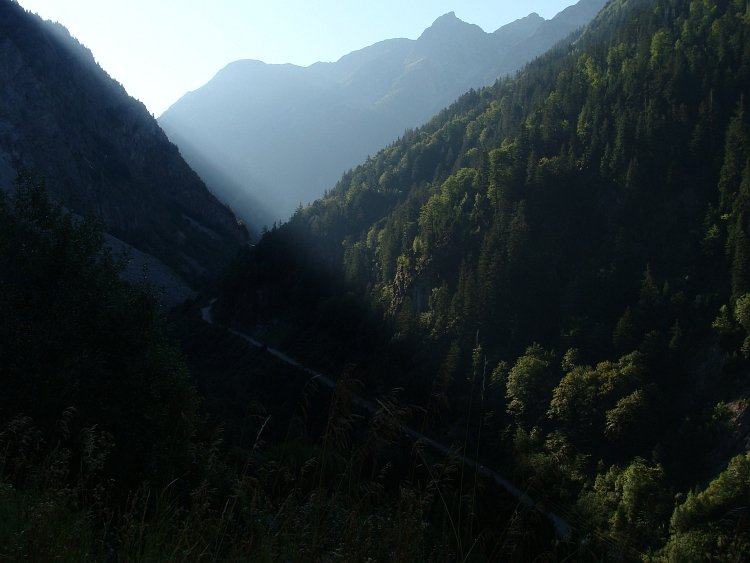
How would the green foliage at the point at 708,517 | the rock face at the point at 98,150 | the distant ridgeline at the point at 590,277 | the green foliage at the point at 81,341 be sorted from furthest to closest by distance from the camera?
the rock face at the point at 98,150 → the distant ridgeline at the point at 590,277 → the green foliage at the point at 708,517 → the green foliage at the point at 81,341

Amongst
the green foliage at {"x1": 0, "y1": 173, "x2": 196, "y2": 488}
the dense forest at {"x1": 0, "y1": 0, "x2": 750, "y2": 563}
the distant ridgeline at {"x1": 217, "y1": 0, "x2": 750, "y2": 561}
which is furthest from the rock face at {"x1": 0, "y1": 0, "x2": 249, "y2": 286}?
the green foliage at {"x1": 0, "y1": 173, "x2": 196, "y2": 488}

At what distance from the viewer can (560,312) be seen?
56.0 meters

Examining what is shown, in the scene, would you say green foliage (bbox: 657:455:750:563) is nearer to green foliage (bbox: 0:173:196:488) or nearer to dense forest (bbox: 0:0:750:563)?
dense forest (bbox: 0:0:750:563)

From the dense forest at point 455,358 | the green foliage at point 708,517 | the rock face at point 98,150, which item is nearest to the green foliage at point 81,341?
the dense forest at point 455,358

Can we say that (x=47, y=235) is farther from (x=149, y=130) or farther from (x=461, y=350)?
(x=149, y=130)

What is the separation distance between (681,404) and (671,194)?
27721 mm

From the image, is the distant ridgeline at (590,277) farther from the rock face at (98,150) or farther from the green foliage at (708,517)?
the rock face at (98,150)

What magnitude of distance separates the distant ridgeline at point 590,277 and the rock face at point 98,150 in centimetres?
3586

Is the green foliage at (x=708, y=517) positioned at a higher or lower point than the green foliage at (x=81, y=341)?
lower

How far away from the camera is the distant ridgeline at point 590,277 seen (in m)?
38.3

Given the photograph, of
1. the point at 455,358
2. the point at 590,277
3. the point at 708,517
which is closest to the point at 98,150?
the point at 455,358

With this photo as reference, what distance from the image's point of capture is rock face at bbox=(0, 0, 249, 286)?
95.0 metres

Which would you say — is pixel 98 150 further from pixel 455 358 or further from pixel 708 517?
pixel 708 517

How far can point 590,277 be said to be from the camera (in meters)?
55.4
